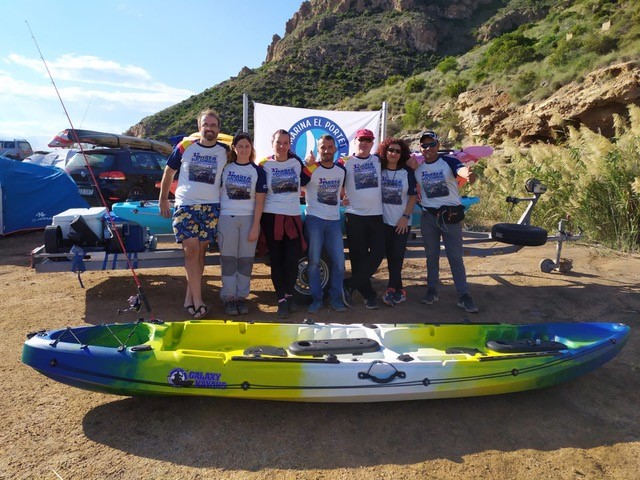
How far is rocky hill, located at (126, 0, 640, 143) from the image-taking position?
60.7 feet

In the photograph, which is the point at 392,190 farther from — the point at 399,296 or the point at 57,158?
the point at 57,158

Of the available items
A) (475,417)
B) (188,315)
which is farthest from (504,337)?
(188,315)

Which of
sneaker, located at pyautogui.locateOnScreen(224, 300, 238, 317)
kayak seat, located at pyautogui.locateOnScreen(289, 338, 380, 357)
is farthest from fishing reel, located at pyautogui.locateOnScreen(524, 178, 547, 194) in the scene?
sneaker, located at pyautogui.locateOnScreen(224, 300, 238, 317)

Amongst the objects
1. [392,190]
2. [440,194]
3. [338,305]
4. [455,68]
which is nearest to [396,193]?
[392,190]

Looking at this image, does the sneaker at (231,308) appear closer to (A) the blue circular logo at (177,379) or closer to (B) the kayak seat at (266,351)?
(B) the kayak seat at (266,351)

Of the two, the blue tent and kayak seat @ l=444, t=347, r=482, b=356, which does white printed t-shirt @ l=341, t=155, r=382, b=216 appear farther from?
the blue tent

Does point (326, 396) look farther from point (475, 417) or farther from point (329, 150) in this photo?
point (329, 150)

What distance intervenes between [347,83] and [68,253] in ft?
151

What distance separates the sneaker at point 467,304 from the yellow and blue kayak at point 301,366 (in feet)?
5.13

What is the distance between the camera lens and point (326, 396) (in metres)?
3.32

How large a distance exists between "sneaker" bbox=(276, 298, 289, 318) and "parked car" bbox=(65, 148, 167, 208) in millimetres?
6462

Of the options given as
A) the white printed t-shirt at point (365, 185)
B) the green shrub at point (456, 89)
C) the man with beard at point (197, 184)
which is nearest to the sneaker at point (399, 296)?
the white printed t-shirt at point (365, 185)

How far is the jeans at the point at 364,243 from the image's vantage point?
17.5 ft

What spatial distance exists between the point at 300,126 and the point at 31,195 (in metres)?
6.48
